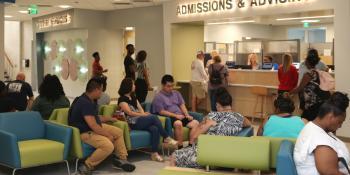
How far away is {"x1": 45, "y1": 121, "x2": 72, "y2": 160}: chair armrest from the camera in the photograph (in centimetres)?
528

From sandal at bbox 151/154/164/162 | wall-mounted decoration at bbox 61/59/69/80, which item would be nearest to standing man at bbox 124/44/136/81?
sandal at bbox 151/154/164/162

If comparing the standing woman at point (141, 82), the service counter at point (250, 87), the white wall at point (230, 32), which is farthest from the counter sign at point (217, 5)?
the white wall at point (230, 32)

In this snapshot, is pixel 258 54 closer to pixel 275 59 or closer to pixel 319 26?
pixel 275 59

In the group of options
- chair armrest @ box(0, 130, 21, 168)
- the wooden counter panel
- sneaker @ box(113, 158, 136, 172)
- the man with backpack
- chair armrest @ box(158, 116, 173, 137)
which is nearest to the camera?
chair armrest @ box(0, 130, 21, 168)

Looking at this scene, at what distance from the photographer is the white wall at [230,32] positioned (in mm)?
16703

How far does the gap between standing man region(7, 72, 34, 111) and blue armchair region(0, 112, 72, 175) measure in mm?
1256

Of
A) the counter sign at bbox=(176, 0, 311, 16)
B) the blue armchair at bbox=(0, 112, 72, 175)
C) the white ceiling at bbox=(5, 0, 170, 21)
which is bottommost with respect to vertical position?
the blue armchair at bbox=(0, 112, 72, 175)

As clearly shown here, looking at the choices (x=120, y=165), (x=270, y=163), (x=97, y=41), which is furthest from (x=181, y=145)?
(x=97, y=41)

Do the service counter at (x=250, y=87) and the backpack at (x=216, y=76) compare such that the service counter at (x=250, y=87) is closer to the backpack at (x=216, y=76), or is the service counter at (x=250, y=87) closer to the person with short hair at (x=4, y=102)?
the backpack at (x=216, y=76)

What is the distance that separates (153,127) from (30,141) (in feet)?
5.16

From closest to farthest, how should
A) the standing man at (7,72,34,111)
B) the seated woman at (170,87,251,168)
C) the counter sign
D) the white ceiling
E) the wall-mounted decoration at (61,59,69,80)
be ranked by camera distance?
the seated woman at (170,87,251,168), the standing man at (7,72,34,111), the counter sign, the white ceiling, the wall-mounted decoration at (61,59,69,80)

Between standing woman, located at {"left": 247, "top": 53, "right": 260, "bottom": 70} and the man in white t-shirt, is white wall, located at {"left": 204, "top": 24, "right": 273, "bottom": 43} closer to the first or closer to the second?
standing woman, located at {"left": 247, "top": 53, "right": 260, "bottom": 70}

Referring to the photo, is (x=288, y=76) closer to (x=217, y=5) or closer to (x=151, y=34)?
(x=217, y=5)

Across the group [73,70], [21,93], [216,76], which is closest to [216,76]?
[216,76]
